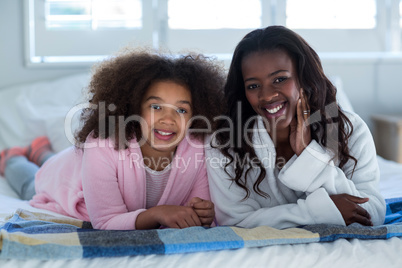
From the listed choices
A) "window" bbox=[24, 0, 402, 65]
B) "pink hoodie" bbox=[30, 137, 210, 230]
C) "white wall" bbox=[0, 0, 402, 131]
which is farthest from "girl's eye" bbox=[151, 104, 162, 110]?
"white wall" bbox=[0, 0, 402, 131]

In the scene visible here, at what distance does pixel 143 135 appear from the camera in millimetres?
1371

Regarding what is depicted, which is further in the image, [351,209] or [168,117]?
[168,117]

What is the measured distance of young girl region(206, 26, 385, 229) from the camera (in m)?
1.21

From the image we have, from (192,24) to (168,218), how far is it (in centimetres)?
178

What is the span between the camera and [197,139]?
143cm

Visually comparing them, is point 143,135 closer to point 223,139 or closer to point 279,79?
point 223,139

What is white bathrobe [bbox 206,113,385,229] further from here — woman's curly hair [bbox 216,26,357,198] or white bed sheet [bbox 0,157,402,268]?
white bed sheet [bbox 0,157,402,268]

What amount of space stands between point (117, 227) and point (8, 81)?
1743mm

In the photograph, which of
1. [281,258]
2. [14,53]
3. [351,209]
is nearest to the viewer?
[281,258]

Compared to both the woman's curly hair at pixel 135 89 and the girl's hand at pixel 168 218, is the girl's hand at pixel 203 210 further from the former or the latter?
the woman's curly hair at pixel 135 89

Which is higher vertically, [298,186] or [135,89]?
[135,89]

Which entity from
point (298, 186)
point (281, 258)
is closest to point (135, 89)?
point (298, 186)

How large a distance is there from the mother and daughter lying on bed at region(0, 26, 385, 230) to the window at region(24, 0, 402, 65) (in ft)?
4.09

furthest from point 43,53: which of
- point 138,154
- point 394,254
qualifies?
point 394,254
